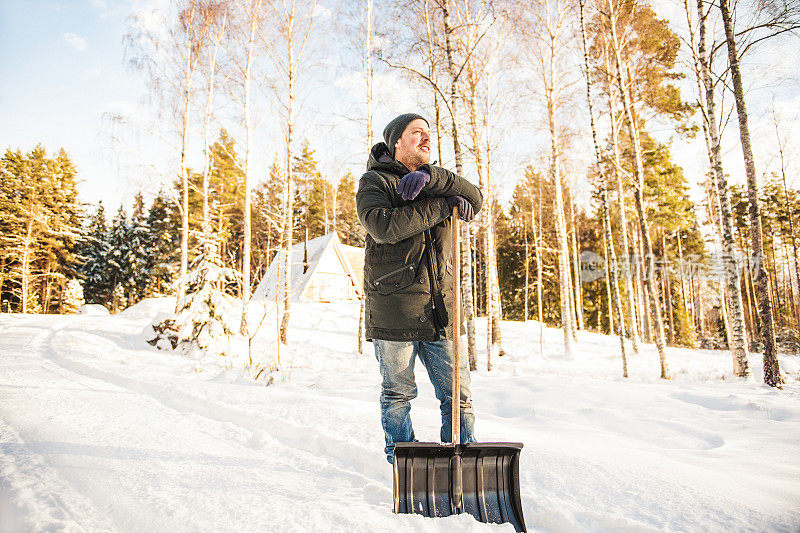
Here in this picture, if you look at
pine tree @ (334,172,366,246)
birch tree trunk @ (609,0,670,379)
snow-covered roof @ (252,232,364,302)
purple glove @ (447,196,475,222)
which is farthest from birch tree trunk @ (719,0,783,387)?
pine tree @ (334,172,366,246)

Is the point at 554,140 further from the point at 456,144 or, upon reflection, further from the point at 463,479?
the point at 463,479

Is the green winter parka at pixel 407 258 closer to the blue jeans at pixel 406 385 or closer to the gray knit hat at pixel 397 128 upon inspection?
the blue jeans at pixel 406 385

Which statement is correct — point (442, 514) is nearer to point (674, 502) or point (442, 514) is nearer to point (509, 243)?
point (674, 502)

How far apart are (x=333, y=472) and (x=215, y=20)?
1342 cm

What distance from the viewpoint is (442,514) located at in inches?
67.1

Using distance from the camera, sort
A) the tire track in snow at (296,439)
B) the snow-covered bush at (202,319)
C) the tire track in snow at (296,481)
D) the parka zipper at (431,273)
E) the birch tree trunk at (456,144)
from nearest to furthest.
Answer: the tire track in snow at (296,481) < the parka zipper at (431,273) < the tire track in snow at (296,439) < the birch tree trunk at (456,144) < the snow-covered bush at (202,319)

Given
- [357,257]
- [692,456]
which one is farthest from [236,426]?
[357,257]

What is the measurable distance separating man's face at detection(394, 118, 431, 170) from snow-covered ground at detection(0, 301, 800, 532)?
5.88ft

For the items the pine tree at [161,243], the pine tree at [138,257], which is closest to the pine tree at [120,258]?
the pine tree at [138,257]

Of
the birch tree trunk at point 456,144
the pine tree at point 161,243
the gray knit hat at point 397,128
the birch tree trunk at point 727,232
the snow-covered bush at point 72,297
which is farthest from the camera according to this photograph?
the pine tree at point 161,243

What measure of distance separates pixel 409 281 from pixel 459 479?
97 centimetres

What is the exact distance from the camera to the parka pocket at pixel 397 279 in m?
2.01

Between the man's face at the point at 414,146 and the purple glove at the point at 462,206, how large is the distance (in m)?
0.37

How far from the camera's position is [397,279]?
6.61ft
